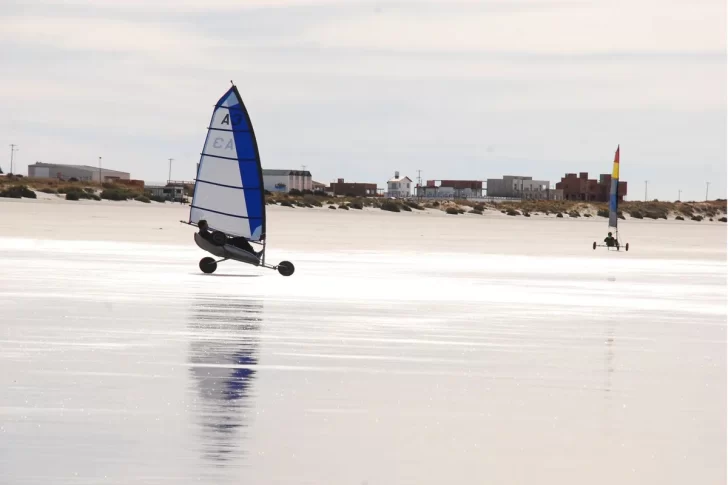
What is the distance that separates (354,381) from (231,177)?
56.7 ft

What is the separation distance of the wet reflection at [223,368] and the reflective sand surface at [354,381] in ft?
0.11

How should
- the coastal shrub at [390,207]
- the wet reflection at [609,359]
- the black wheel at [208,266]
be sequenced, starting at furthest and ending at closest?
the coastal shrub at [390,207]
the black wheel at [208,266]
the wet reflection at [609,359]

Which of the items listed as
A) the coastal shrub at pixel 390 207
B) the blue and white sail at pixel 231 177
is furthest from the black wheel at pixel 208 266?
the coastal shrub at pixel 390 207

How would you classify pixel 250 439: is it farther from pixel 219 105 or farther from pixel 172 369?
pixel 219 105

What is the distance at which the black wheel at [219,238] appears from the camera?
28.7 metres

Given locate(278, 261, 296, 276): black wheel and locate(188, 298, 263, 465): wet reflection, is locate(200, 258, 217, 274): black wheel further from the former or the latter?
locate(188, 298, 263, 465): wet reflection

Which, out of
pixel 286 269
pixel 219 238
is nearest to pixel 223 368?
pixel 286 269

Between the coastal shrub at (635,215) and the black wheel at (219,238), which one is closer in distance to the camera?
the black wheel at (219,238)

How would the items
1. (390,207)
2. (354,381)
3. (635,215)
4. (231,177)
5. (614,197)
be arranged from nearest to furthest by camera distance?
(354,381)
(231,177)
(614,197)
(390,207)
(635,215)

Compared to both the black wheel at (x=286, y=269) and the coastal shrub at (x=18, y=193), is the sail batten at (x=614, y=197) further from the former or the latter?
the coastal shrub at (x=18, y=193)

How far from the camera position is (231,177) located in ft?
97.4

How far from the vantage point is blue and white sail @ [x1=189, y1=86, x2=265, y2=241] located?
29.4m

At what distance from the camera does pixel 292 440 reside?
9.90 m

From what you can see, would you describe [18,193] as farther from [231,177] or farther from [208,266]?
[208,266]
